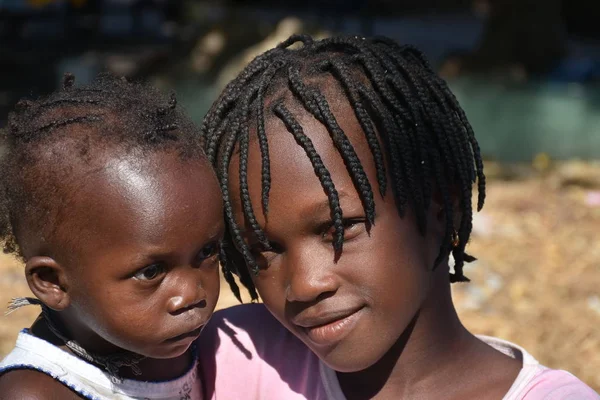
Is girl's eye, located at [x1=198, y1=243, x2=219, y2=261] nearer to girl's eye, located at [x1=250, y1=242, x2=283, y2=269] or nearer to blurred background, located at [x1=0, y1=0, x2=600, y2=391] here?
girl's eye, located at [x1=250, y1=242, x2=283, y2=269]

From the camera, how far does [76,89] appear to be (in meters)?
2.11

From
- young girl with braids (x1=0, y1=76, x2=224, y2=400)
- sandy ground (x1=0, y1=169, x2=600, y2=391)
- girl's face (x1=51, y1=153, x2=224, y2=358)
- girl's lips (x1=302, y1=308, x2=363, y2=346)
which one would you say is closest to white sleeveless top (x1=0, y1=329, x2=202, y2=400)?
young girl with braids (x1=0, y1=76, x2=224, y2=400)

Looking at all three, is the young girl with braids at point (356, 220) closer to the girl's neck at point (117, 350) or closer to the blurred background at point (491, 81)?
the girl's neck at point (117, 350)

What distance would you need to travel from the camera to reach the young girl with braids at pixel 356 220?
6.32 ft

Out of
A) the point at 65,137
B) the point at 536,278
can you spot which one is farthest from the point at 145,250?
the point at 536,278

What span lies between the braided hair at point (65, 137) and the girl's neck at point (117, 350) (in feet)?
0.68

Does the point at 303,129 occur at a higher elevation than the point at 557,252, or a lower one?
higher

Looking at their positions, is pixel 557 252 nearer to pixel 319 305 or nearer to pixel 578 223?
pixel 578 223

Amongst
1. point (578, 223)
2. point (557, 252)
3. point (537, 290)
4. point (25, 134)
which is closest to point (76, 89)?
point (25, 134)

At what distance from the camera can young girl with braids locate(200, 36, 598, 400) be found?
193cm

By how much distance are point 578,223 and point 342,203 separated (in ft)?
13.4

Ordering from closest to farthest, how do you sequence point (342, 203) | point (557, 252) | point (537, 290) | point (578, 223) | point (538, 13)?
1. point (342, 203)
2. point (537, 290)
3. point (557, 252)
4. point (578, 223)
5. point (538, 13)

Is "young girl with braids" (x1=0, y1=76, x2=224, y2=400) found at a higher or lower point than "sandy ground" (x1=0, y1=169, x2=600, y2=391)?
higher

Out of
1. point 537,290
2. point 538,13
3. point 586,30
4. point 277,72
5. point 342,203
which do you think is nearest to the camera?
point 342,203
